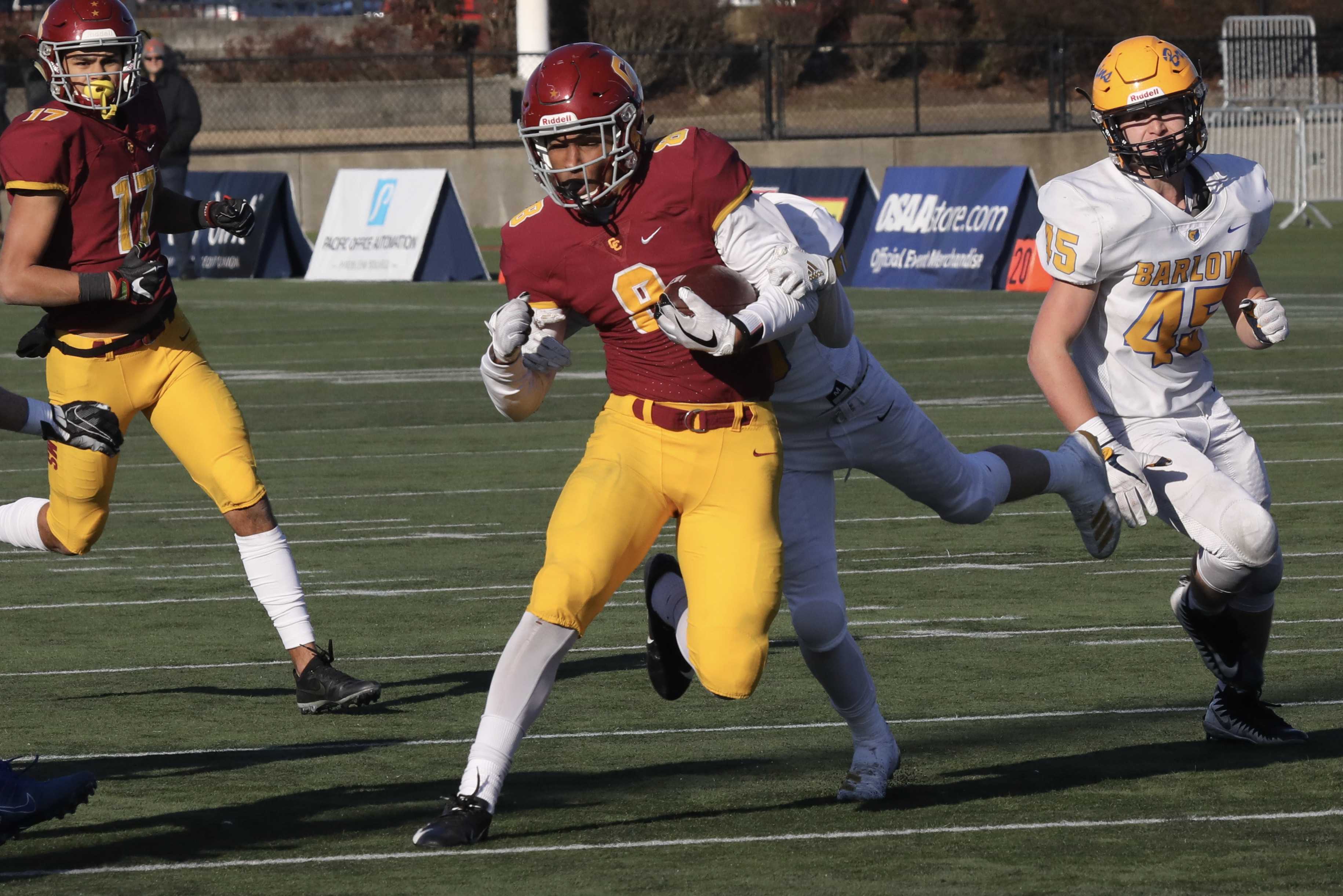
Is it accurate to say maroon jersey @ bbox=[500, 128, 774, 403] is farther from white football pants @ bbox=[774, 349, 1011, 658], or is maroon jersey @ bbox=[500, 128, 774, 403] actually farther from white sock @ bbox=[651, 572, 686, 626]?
white sock @ bbox=[651, 572, 686, 626]

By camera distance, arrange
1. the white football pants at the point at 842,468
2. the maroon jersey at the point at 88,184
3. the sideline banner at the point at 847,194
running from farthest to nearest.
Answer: the sideline banner at the point at 847,194 → the maroon jersey at the point at 88,184 → the white football pants at the point at 842,468

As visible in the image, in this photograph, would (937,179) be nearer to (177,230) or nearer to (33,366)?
(33,366)

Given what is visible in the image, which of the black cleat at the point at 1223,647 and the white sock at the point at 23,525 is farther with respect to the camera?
the white sock at the point at 23,525

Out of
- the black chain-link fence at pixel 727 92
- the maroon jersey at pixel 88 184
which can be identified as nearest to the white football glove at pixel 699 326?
the maroon jersey at pixel 88 184

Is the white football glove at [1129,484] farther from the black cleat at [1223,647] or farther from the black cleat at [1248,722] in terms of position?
the black cleat at [1248,722]

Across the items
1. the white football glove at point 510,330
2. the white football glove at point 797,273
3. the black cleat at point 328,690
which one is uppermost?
the white football glove at point 797,273

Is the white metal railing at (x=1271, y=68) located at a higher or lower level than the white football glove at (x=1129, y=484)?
lower

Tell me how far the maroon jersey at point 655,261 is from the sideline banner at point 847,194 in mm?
17173

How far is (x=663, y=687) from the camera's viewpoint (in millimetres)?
Answer: 6125

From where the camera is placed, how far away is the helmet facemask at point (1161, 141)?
6012mm

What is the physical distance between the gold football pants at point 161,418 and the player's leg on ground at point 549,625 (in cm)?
202

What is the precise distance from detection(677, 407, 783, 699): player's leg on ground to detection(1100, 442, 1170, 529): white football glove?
3.36 feet

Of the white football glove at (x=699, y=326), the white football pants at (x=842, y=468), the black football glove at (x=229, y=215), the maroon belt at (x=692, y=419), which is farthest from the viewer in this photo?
the black football glove at (x=229, y=215)

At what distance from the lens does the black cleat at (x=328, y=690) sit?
22.2ft
